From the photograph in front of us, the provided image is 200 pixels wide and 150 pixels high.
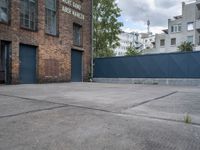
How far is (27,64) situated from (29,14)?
3.05 metres

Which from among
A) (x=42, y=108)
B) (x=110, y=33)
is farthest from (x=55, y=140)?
(x=110, y=33)

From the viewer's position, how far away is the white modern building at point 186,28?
37125 millimetres

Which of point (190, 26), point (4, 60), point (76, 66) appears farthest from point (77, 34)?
point (190, 26)

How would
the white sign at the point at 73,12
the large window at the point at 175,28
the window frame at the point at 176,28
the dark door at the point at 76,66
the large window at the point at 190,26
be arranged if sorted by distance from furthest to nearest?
the large window at the point at 175,28 < the window frame at the point at 176,28 < the large window at the point at 190,26 < the dark door at the point at 76,66 < the white sign at the point at 73,12

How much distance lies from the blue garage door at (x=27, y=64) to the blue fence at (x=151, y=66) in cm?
671

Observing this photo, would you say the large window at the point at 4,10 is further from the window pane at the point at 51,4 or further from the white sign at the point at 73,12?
the white sign at the point at 73,12

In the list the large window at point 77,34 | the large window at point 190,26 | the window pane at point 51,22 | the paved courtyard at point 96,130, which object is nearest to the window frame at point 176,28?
the large window at point 190,26

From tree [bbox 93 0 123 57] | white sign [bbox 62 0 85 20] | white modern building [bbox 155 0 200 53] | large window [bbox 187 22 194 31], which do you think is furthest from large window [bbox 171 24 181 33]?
white sign [bbox 62 0 85 20]

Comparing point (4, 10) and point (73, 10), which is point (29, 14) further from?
point (73, 10)

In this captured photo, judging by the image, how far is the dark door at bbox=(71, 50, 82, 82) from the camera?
1784 cm

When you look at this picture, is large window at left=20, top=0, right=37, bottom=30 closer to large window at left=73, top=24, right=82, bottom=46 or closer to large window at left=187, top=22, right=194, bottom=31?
large window at left=73, top=24, right=82, bottom=46

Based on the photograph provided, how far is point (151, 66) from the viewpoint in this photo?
16688 mm

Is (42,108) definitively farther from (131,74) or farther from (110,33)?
(110,33)

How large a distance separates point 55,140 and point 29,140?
0.32 metres
